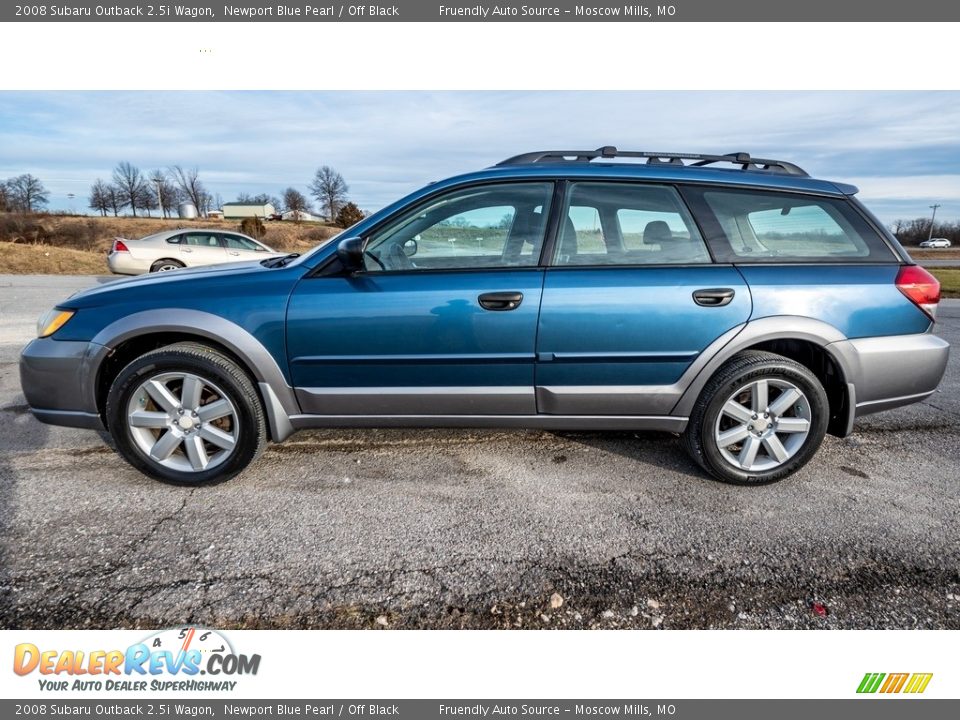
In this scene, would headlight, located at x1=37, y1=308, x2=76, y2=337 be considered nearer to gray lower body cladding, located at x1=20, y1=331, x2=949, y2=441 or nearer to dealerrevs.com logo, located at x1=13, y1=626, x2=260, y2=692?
gray lower body cladding, located at x1=20, y1=331, x2=949, y2=441

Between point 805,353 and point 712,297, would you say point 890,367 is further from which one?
point 712,297

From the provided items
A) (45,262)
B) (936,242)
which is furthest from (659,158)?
(936,242)

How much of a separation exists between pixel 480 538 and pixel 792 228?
238 centimetres

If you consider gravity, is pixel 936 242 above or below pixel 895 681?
above

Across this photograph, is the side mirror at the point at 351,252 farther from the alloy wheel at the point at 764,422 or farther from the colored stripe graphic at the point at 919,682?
the colored stripe graphic at the point at 919,682

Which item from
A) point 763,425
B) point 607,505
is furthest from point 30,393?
point 763,425

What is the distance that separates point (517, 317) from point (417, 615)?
4.75 ft

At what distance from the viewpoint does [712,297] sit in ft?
8.70

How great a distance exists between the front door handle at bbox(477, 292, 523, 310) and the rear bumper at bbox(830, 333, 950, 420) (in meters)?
1.70

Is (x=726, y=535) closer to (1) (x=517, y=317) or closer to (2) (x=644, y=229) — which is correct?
(1) (x=517, y=317)

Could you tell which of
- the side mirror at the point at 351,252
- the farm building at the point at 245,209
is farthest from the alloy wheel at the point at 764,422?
the farm building at the point at 245,209

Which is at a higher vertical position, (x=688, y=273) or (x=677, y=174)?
(x=677, y=174)

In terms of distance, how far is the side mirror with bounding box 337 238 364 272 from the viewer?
2.62 metres
